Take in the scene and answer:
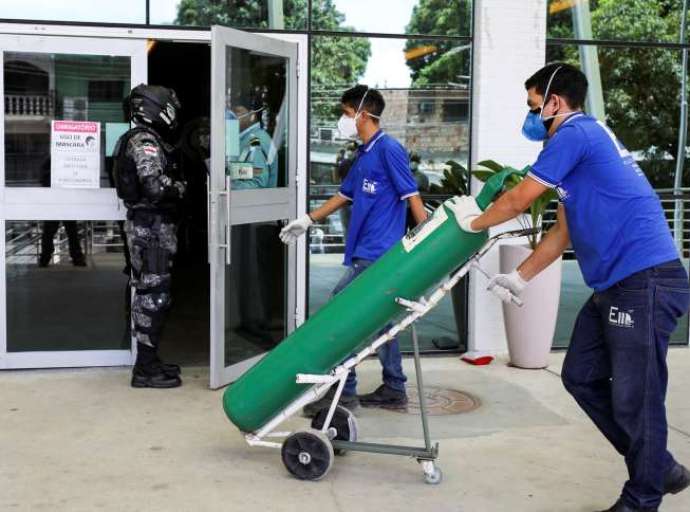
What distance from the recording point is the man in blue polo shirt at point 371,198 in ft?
16.2

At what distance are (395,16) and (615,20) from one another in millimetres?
1667

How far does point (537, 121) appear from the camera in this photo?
3715 millimetres

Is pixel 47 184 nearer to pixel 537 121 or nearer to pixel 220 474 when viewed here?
pixel 220 474

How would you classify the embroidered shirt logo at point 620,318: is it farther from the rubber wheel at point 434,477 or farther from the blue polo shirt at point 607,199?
the rubber wheel at point 434,477

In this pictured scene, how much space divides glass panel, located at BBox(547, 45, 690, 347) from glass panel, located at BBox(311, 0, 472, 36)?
3.01 feet

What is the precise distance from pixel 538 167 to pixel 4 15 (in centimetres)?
387

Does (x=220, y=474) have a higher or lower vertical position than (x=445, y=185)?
lower

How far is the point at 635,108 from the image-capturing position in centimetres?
693

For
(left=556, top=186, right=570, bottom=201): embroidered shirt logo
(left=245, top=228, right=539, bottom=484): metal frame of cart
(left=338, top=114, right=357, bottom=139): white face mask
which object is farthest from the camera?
(left=338, top=114, right=357, bottom=139): white face mask

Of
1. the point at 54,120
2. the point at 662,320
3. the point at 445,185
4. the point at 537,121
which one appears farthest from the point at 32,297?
the point at 662,320

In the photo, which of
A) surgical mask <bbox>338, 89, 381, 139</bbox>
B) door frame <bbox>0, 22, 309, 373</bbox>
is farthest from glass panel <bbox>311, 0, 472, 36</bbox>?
surgical mask <bbox>338, 89, 381, 139</bbox>

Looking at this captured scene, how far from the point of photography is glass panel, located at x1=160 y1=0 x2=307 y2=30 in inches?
238

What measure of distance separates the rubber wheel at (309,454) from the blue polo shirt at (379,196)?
49.3 inches

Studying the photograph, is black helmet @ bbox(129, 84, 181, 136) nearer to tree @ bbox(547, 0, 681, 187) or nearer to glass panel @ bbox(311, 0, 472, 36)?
glass panel @ bbox(311, 0, 472, 36)
